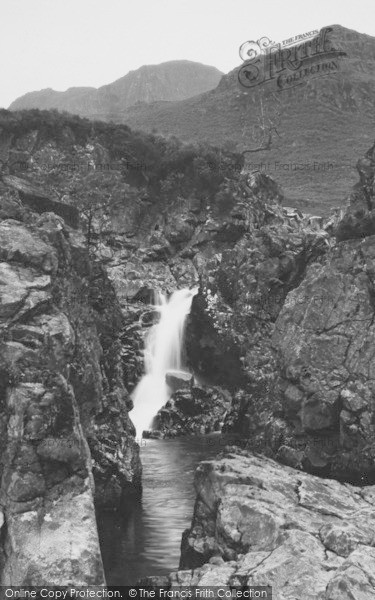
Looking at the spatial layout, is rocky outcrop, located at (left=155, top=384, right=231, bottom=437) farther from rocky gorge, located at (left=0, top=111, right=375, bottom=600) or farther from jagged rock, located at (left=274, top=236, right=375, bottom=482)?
jagged rock, located at (left=274, top=236, right=375, bottom=482)

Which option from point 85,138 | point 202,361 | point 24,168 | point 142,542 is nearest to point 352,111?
point 85,138

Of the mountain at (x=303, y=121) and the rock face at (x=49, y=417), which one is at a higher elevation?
the mountain at (x=303, y=121)

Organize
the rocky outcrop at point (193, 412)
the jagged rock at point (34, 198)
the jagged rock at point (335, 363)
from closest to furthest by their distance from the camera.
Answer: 1. the jagged rock at point (34, 198)
2. the jagged rock at point (335, 363)
3. the rocky outcrop at point (193, 412)

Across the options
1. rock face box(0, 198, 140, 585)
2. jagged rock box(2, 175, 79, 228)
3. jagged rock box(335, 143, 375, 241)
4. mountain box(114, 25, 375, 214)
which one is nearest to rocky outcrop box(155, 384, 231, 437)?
rock face box(0, 198, 140, 585)

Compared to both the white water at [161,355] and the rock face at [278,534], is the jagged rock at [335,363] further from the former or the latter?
the white water at [161,355]

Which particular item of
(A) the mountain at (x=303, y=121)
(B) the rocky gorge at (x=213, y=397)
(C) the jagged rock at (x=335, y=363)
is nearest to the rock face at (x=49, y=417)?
(B) the rocky gorge at (x=213, y=397)

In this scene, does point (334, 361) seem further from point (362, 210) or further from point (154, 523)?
point (154, 523)
